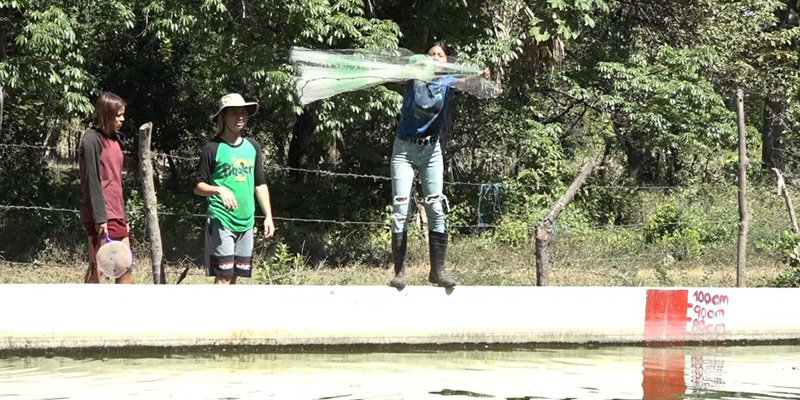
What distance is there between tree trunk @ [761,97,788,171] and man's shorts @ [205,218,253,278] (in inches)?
651

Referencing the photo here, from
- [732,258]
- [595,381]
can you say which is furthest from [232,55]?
[595,381]

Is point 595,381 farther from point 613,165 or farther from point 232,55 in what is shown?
point 613,165

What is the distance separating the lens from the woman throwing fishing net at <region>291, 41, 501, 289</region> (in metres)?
8.22

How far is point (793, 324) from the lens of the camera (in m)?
9.94

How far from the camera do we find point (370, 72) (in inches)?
340

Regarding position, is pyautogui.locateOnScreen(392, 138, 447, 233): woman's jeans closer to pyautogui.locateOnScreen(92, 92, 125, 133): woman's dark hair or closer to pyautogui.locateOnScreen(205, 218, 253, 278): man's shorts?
pyautogui.locateOnScreen(205, 218, 253, 278): man's shorts

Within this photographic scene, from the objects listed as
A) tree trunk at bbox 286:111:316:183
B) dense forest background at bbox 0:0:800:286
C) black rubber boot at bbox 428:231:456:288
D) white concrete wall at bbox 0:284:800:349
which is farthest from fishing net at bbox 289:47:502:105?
tree trunk at bbox 286:111:316:183

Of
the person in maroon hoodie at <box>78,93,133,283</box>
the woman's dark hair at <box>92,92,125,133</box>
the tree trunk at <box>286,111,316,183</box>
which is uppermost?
the tree trunk at <box>286,111,316,183</box>

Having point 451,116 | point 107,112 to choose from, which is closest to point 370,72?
point 107,112

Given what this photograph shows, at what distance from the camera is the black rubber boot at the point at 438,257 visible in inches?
336

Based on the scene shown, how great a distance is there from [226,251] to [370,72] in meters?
1.76

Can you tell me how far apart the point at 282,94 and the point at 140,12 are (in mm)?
2487

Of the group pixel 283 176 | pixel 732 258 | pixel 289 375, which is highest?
pixel 283 176

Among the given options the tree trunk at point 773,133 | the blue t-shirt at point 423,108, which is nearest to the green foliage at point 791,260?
the blue t-shirt at point 423,108
